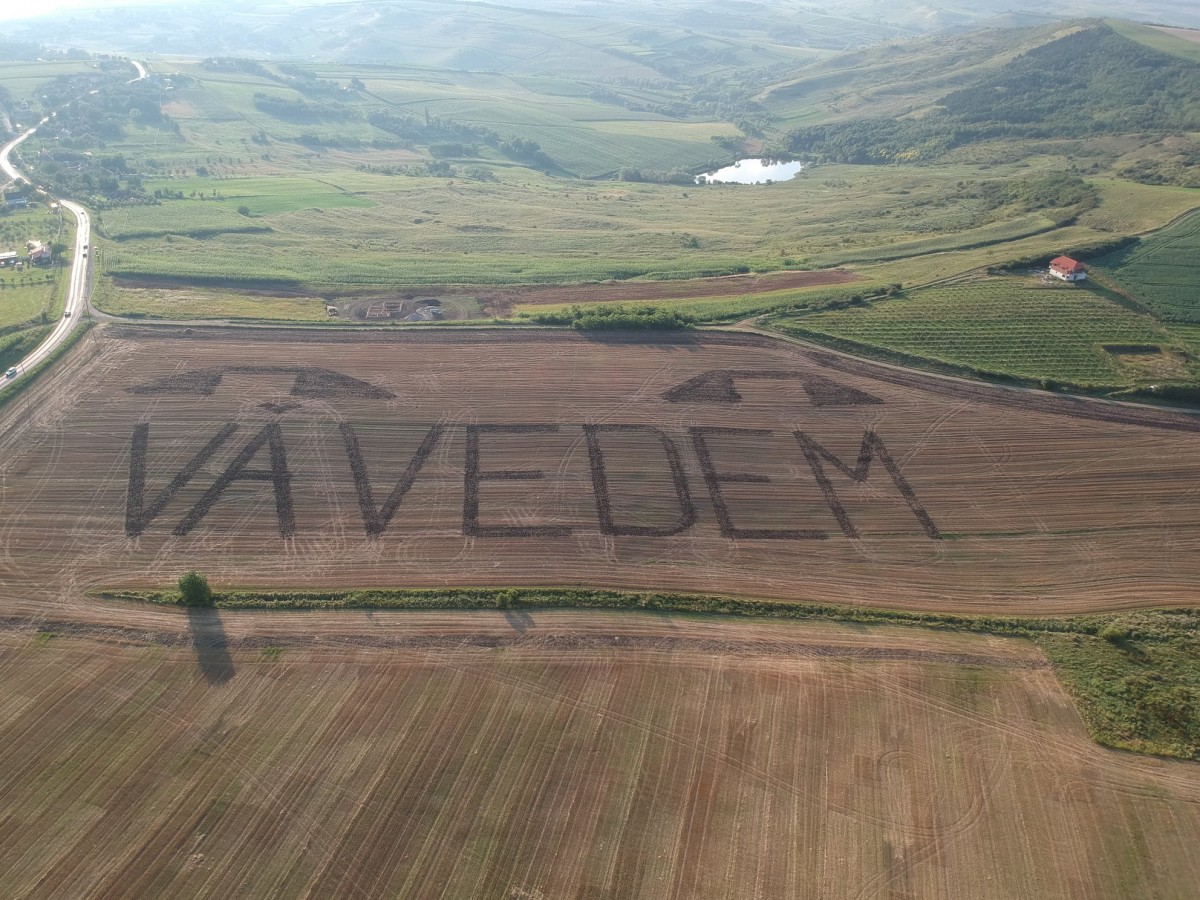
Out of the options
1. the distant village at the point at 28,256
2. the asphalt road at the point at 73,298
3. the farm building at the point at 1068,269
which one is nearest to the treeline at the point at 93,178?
the asphalt road at the point at 73,298

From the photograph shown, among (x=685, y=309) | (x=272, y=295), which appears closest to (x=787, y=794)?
(x=685, y=309)

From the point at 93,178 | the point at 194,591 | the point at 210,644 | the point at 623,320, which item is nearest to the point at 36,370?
the point at 194,591

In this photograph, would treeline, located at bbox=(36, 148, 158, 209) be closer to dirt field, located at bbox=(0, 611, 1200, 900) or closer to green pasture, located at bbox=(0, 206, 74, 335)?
green pasture, located at bbox=(0, 206, 74, 335)

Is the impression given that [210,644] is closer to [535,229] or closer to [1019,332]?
[1019,332]

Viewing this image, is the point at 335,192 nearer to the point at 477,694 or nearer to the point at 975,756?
the point at 477,694

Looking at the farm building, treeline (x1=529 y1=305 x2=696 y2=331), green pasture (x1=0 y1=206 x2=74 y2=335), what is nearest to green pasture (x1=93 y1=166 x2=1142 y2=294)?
green pasture (x1=0 y1=206 x2=74 y2=335)

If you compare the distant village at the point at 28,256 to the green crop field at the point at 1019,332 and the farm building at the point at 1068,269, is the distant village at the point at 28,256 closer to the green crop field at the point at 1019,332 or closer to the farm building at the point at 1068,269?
the green crop field at the point at 1019,332
